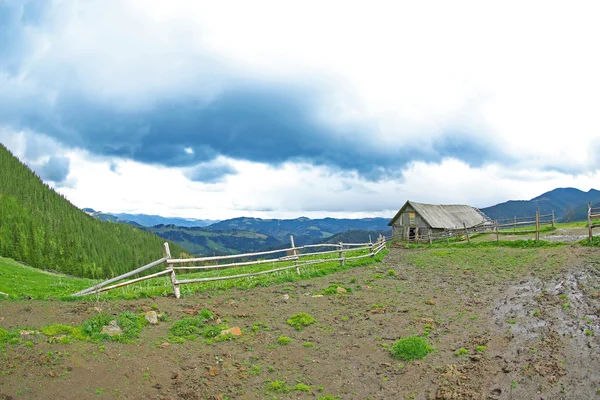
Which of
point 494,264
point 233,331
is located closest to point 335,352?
point 233,331

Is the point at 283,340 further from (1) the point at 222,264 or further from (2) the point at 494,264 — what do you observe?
(2) the point at 494,264

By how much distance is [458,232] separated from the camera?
44844 millimetres

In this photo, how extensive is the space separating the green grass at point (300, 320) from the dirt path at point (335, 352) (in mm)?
217

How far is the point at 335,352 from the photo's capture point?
1000 centimetres

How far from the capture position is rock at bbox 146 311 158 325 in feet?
34.8

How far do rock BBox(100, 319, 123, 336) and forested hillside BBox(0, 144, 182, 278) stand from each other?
4989 centimetres

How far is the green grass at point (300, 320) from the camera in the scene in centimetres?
1175

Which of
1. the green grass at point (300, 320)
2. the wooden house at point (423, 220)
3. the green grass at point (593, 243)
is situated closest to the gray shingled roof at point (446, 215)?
the wooden house at point (423, 220)

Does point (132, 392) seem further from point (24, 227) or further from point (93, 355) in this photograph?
point (24, 227)

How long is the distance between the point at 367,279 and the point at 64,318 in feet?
44.1

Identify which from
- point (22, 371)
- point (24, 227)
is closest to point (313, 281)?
point (22, 371)

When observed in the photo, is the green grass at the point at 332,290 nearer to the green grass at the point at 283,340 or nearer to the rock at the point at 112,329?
the green grass at the point at 283,340

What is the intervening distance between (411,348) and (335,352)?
6.49ft

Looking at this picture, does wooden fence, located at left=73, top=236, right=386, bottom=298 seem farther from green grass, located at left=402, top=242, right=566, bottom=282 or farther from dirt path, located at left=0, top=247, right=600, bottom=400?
green grass, located at left=402, top=242, right=566, bottom=282
